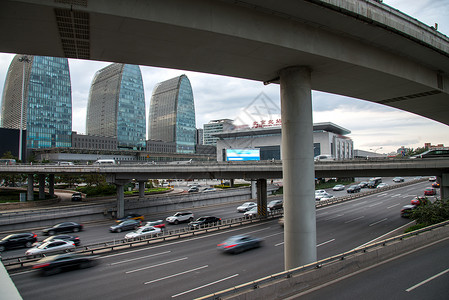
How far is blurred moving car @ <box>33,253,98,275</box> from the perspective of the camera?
16375 millimetres

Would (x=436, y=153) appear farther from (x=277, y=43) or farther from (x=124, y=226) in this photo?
(x=124, y=226)

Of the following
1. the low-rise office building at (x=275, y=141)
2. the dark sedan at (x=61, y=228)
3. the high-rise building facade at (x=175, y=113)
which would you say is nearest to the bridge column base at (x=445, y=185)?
the dark sedan at (x=61, y=228)

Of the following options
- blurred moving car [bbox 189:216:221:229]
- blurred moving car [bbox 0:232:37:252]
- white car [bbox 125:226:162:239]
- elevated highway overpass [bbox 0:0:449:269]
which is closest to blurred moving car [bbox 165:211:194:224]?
blurred moving car [bbox 189:216:221:229]

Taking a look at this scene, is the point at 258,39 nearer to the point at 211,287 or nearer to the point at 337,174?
the point at 211,287

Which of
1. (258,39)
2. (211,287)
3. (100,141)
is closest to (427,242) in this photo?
(211,287)

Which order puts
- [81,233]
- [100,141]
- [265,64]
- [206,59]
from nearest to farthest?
[206,59] → [265,64] → [81,233] → [100,141]

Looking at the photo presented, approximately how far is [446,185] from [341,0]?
3492 cm

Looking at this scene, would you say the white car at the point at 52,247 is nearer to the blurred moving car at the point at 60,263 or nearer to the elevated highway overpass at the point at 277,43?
the blurred moving car at the point at 60,263

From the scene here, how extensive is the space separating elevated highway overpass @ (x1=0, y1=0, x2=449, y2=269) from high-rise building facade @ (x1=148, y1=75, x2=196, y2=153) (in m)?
151

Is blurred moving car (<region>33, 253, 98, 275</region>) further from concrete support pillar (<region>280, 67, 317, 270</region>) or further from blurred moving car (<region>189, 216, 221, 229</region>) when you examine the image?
concrete support pillar (<region>280, 67, 317, 270</region>)

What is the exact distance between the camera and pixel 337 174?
3316cm

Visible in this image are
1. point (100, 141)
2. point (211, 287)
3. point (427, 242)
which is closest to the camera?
point (211, 287)

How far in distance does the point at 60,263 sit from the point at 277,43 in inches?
716

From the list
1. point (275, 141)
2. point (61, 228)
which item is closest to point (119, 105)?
point (275, 141)
